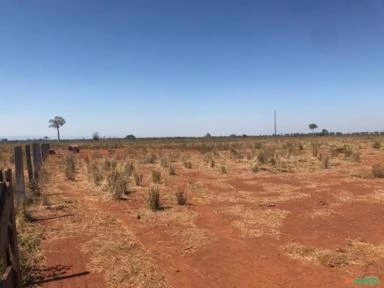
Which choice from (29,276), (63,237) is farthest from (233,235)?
(29,276)

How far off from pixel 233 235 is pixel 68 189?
7.86m

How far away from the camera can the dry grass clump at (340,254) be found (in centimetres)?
596

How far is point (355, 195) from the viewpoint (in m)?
11.5

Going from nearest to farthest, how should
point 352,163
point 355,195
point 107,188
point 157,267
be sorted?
1. point 157,267
2. point 355,195
3. point 107,188
4. point 352,163

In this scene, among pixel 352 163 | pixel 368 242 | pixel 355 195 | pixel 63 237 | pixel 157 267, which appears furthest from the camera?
pixel 352 163

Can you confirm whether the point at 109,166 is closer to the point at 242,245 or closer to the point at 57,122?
the point at 242,245

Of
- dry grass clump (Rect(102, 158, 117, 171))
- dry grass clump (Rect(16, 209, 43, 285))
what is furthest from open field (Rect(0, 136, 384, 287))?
dry grass clump (Rect(102, 158, 117, 171))

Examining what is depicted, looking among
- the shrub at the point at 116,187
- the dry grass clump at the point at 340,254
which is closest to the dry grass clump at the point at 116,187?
the shrub at the point at 116,187

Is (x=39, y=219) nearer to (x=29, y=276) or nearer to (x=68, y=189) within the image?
(x=29, y=276)

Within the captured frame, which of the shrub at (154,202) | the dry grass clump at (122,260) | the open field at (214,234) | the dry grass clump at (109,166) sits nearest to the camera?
the dry grass clump at (122,260)

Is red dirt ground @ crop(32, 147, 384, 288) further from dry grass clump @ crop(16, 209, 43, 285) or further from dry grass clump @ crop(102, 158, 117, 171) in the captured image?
dry grass clump @ crop(102, 158, 117, 171)

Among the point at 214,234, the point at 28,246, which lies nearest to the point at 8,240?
the point at 28,246

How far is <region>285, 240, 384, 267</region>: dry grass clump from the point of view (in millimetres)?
5963

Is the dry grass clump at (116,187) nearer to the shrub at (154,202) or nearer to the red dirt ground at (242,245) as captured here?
the red dirt ground at (242,245)
